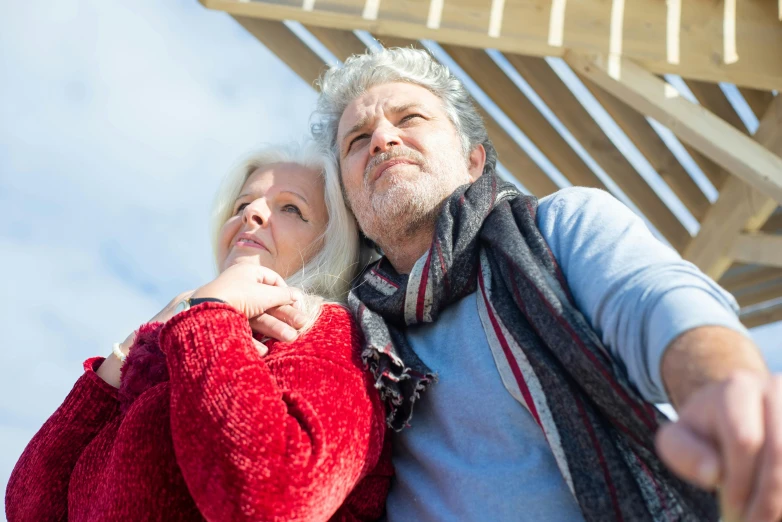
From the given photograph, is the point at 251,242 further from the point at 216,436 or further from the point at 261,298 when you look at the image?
the point at 216,436

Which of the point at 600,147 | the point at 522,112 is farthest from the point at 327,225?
the point at 600,147

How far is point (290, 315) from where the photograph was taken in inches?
51.3

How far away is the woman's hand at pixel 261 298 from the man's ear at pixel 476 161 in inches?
29.6

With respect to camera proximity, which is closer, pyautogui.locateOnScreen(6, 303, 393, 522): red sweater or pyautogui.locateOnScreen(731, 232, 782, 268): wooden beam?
pyautogui.locateOnScreen(6, 303, 393, 522): red sweater

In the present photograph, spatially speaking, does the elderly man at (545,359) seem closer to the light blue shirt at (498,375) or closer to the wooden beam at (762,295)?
the light blue shirt at (498,375)

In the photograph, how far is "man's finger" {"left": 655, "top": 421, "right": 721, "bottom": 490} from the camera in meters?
0.56

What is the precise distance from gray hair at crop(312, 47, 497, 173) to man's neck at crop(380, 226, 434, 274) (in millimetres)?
340

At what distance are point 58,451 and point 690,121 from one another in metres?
1.99

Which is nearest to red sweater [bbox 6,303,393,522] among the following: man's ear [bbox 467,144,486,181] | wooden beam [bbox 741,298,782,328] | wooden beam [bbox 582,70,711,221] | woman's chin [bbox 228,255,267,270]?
woman's chin [bbox 228,255,267,270]

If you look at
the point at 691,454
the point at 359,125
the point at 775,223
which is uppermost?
the point at 359,125

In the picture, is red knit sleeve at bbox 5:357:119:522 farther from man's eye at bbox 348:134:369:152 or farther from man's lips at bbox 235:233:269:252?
man's eye at bbox 348:134:369:152

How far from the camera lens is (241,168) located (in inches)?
72.7

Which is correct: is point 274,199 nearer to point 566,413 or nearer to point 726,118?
point 566,413

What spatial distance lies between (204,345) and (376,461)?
0.36m
